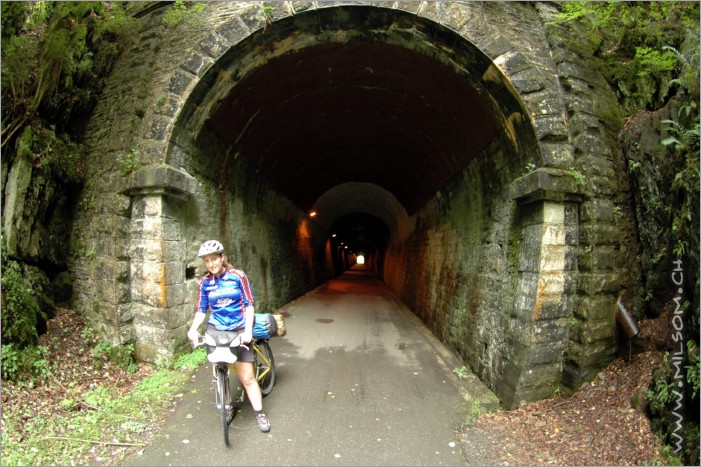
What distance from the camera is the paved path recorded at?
3324 mm

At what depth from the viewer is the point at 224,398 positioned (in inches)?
134

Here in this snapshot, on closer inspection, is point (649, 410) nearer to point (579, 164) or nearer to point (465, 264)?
point (579, 164)

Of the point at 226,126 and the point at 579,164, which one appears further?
the point at 226,126

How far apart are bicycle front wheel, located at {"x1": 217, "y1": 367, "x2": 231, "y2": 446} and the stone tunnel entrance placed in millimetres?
1829

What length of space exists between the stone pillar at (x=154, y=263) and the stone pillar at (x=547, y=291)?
487 centimetres

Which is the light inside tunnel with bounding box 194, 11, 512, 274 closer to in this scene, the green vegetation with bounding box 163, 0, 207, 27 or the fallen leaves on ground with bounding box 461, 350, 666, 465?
the green vegetation with bounding box 163, 0, 207, 27

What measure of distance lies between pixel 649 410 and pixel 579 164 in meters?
2.92

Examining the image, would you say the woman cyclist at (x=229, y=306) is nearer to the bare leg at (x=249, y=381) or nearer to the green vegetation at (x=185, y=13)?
the bare leg at (x=249, y=381)

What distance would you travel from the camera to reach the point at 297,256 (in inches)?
507

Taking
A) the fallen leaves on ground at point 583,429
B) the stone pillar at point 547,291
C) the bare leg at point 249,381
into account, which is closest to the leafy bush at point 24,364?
the bare leg at point 249,381

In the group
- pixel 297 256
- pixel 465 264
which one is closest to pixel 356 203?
pixel 297 256

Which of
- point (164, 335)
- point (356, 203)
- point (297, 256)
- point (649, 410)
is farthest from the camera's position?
point (356, 203)

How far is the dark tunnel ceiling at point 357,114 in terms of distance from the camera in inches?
220

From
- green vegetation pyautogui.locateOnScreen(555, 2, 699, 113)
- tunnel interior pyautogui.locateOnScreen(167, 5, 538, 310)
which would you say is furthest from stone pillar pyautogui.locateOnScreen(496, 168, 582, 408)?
green vegetation pyautogui.locateOnScreen(555, 2, 699, 113)
